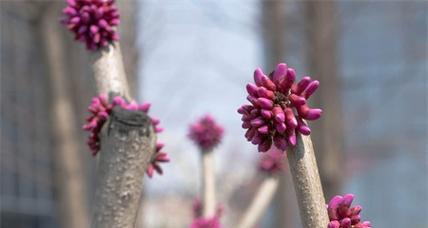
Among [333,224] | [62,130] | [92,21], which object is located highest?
[62,130]

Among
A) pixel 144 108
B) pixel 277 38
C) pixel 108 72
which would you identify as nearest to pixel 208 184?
pixel 108 72

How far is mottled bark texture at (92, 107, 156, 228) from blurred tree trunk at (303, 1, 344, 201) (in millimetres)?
9179

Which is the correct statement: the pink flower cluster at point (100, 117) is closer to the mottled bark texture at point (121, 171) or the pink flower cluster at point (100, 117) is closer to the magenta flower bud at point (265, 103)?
the mottled bark texture at point (121, 171)

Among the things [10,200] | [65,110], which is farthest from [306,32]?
[10,200]

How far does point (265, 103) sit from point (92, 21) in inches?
35.5

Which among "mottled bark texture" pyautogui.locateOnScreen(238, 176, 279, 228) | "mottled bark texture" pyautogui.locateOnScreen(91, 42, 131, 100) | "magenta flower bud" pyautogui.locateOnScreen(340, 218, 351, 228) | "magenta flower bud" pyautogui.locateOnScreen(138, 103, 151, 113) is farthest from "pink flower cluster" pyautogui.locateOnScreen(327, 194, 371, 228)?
"mottled bark texture" pyautogui.locateOnScreen(238, 176, 279, 228)

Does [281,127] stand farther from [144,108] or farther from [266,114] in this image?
[144,108]

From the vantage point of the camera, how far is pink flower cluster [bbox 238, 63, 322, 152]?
149cm

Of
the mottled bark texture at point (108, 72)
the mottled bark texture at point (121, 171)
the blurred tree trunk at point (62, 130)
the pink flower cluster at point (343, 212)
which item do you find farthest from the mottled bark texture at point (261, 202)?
the blurred tree trunk at point (62, 130)

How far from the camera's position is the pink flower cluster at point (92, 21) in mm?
2237

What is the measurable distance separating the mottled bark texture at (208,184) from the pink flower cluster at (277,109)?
157 centimetres

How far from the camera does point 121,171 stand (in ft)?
6.00

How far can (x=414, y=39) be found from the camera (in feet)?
47.2

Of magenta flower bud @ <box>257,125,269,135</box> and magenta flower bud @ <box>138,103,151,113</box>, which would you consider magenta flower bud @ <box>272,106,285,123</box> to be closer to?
magenta flower bud @ <box>257,125,269,135</box>
